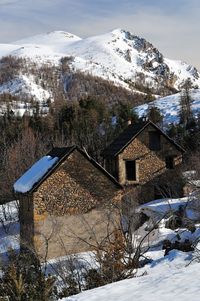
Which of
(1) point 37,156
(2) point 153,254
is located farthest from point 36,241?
(1) point 37,156

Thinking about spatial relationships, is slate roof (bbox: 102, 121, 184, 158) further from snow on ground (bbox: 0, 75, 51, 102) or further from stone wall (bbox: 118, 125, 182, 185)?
snow on ground (bbox: 0, 75, 51, 102)

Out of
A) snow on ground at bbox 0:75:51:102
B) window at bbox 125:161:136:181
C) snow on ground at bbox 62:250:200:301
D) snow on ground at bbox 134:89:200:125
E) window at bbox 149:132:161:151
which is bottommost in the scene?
snow on ground at bbox 62:250:200:301

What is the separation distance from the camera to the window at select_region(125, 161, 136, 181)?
122ft

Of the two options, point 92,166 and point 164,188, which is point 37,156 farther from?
point 92,166

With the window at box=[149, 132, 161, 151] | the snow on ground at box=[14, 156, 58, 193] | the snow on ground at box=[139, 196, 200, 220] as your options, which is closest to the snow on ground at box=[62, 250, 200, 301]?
the snow on ground at box=[14, 156, 58, 193]

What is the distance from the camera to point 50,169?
2569cm

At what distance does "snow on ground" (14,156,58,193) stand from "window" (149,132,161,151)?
1248cm

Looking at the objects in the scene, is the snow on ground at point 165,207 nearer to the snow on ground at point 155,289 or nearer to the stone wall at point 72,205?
the stone wall at point 72,205

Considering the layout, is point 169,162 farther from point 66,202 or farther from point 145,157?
point 66,202

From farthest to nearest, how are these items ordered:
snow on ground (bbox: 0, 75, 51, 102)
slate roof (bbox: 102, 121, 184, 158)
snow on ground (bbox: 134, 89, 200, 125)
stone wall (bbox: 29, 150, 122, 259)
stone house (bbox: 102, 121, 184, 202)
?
snow on ground (bbox: 0, 75, 51, 102)
snow on ground (bbox: 134, 89, 200, 125)
stone house (bbox: 102, 121, 184, 202)
slate roof (bbox: 102, 121, 184, 158)
stone wall (bbox: 29, 150, 122, 259)

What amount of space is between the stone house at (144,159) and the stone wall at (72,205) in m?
9.66

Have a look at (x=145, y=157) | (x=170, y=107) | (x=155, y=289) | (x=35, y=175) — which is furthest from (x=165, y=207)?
(x=170, y=107)

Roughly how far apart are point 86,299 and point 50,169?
13334 millimetres

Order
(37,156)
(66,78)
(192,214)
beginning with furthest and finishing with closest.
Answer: (66,78) < (37,156) < (192,214)
